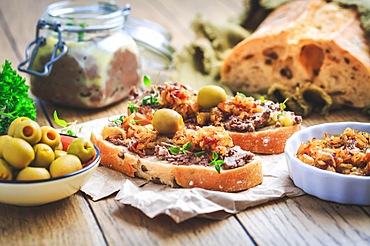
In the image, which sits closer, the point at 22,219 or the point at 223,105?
the point at 22,219

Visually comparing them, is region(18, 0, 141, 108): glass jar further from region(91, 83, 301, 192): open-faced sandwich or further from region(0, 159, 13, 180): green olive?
A: region(0, 159, 13, 180): green olive

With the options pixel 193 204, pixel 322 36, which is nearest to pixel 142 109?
pixel 193 204

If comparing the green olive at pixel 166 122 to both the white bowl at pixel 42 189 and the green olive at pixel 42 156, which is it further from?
the green olive at pixel 42 156

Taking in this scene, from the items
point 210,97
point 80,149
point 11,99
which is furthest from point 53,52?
point 80,149

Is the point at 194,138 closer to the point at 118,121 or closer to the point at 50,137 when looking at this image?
the point at 118,121

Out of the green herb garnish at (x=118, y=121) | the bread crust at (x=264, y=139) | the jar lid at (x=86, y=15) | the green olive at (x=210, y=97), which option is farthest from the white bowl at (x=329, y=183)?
the jar lid at (x=86, y=15)

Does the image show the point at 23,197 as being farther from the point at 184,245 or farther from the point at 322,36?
the point at 322,36
